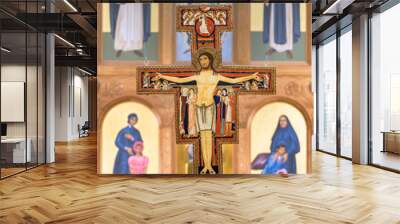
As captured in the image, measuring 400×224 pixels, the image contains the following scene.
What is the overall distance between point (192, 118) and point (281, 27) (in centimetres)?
240

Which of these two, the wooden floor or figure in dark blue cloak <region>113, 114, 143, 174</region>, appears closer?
the wooden floor

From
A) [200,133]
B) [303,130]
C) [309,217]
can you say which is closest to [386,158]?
[303,130]

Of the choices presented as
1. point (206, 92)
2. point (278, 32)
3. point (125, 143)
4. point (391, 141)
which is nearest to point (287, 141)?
point (206, 92)

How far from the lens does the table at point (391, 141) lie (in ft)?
27.0

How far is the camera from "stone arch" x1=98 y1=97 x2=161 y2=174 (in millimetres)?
6734

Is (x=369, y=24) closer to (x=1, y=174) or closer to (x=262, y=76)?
(x=262, y=76)

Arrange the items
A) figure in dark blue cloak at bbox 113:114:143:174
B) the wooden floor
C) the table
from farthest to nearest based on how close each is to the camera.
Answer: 1. the table
2. figure in dark blue cloak at bbox 113:114:143:174
3. the wooden floor

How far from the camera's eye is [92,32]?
991 centimetres

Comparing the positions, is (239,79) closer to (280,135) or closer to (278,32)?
(278,32)

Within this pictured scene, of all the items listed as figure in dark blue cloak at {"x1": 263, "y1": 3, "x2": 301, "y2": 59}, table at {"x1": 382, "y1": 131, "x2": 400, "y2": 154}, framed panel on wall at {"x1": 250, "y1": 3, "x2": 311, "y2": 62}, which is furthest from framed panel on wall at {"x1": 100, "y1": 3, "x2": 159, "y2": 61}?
table at {"x1": 382, "y1": 131, "x2": 400, "y2": 154}

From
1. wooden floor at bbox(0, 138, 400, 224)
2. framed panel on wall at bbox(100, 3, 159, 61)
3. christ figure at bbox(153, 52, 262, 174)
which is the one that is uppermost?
framed panel on wall at bbox(100, 3, 159, 61)

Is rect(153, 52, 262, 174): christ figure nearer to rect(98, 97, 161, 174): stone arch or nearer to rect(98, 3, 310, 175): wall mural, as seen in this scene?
rect(98, 3, 310, 175): wall mural

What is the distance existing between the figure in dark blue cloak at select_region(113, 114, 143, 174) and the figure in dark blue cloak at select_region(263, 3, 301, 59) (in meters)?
2.87

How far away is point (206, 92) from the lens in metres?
6.76
